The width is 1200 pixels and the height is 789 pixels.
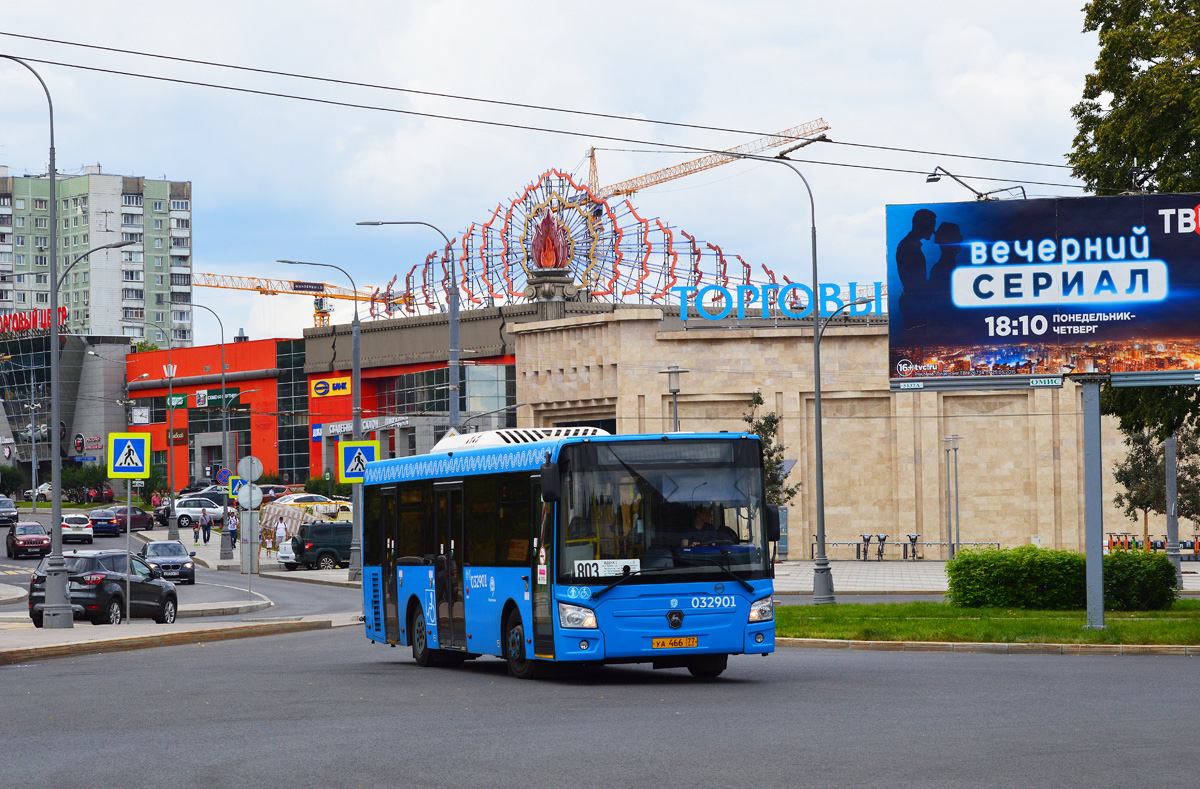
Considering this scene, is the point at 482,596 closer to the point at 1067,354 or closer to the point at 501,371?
the point at 1067,354

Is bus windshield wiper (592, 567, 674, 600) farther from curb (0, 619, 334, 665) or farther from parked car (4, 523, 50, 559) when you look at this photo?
parked car (4, 523, 50, 559)

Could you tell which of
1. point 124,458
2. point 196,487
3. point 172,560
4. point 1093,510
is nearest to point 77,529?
point 172,560

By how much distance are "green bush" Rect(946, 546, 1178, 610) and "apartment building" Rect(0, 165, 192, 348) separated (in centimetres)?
14304

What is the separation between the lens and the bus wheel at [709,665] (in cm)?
1608

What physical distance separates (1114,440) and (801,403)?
13055 millimetres

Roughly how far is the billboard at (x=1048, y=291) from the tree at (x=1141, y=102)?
8.95 feet

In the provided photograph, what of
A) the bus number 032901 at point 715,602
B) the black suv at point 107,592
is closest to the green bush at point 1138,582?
the bus number 032901 at point 715,602

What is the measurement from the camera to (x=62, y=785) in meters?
8.78

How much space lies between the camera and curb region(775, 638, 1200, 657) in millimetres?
18609

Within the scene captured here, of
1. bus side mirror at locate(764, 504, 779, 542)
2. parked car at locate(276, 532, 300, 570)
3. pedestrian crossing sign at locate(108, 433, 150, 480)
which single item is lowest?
parked car at locate(276, 532, 300, 570)

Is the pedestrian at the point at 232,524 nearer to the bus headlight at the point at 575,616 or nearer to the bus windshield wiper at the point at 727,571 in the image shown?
the bus headlight at the point at 575,616

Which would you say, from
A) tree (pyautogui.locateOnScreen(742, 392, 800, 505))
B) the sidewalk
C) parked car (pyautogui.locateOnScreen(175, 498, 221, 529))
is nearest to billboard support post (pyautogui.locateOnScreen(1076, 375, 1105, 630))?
the sidewalk

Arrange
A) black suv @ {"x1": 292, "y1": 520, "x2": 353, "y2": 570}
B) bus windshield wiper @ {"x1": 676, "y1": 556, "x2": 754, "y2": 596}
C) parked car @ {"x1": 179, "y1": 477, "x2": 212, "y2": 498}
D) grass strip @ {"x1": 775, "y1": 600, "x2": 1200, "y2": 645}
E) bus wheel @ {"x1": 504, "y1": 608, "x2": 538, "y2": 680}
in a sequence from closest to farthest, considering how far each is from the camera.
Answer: bus windshield wiper @ {"x1": 676, "y1": 556, "x2": 754, "y2": 596} < bus wheel @ {"x1": 504, "y1": 608, "x2": 538, "y2": 680} < grass strip @ {"x1": 775, "y1": 600, "x2": 1200, "y2": 645} < black suv @ {"x1": 292, "y1": 520, "x2": 353, "y2": 570} < parked car @ {"x1": 179, "y1": 477, "x2": 212, "y2": 498}

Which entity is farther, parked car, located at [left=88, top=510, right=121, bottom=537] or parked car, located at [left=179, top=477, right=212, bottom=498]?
parked car, located at [left=179, top=477, right=212, bottom=498]
